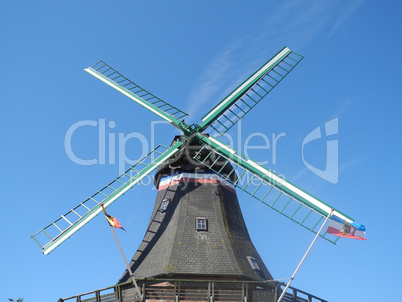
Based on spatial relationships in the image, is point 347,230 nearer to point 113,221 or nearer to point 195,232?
point 195,232

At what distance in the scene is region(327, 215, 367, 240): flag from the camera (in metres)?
17.9

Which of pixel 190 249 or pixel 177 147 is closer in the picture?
pixel 190 249

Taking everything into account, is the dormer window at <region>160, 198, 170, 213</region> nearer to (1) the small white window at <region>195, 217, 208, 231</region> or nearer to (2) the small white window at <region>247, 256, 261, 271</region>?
(1) the small white window at <region>195, 217, 208, 231</region>

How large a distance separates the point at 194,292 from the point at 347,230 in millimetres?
6017

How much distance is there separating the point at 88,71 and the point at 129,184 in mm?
7561

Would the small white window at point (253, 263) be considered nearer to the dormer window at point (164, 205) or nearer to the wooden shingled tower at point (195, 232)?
the wooden shingled tower at point (195, 232)

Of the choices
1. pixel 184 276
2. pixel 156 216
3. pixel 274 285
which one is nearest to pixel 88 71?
pixel 156 216

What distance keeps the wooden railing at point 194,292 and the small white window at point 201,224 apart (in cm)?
262

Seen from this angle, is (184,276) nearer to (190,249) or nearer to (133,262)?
(190,249)

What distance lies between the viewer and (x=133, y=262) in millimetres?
20328

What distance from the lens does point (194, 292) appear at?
57.8 ft

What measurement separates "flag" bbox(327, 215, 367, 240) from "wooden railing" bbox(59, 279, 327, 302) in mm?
2746

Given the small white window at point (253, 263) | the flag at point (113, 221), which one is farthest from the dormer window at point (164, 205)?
the small white window at point (253, 263)

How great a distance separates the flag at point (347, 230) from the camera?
17.9 m
